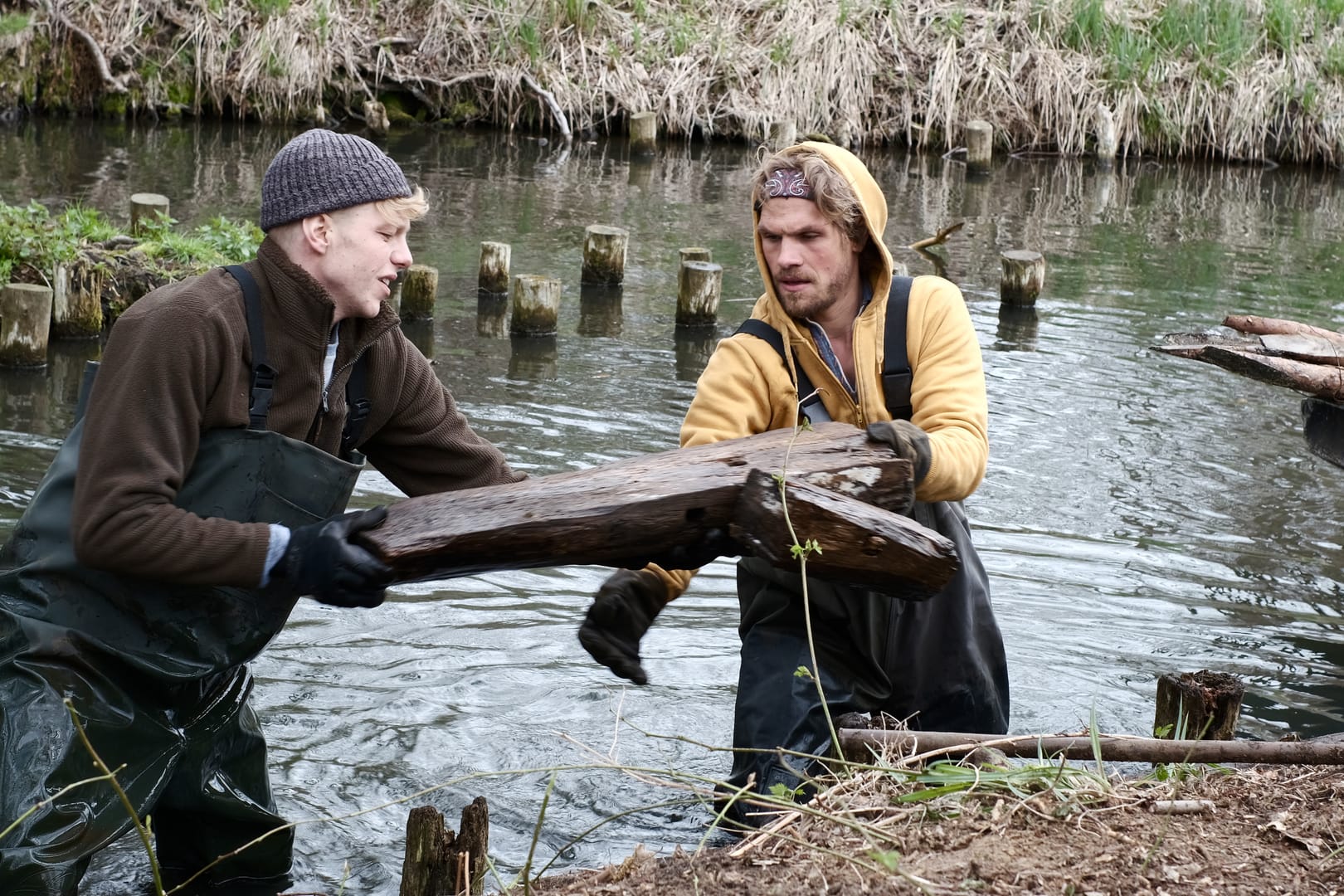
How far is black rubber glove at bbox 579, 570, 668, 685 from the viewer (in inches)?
161

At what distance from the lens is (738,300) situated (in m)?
12.9

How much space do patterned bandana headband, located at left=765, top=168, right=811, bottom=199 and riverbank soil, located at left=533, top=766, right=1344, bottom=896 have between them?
174cm

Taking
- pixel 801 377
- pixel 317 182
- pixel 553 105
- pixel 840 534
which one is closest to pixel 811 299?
pixel 801 377

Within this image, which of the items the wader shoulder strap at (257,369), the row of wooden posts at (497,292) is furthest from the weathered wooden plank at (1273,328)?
the row of wooden posts at (497,292)

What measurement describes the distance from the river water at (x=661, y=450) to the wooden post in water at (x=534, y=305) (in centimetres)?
16

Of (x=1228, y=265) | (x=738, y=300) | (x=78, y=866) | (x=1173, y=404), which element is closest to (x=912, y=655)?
(x=78, y=866)

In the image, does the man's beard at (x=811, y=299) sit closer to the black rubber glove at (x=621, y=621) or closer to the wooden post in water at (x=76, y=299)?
the black rubber glove at (x=621, y=621)

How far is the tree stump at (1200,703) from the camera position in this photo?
4715mm

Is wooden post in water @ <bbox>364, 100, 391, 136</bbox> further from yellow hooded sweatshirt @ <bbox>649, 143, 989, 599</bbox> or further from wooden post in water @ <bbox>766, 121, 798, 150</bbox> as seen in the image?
yellow hooded sweatshirt @ <bbox>649, 143, 989, 599</bbox>

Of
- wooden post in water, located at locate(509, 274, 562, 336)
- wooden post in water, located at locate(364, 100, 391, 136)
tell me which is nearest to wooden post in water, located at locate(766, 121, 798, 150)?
wooden post in water, located at locate(364, 100, 391, 136)

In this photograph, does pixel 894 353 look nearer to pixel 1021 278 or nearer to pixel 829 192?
pixel 829 192

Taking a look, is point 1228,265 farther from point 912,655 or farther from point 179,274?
point 912,655

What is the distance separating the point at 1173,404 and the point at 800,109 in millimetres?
11104

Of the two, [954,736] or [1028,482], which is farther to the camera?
[1028,482]
